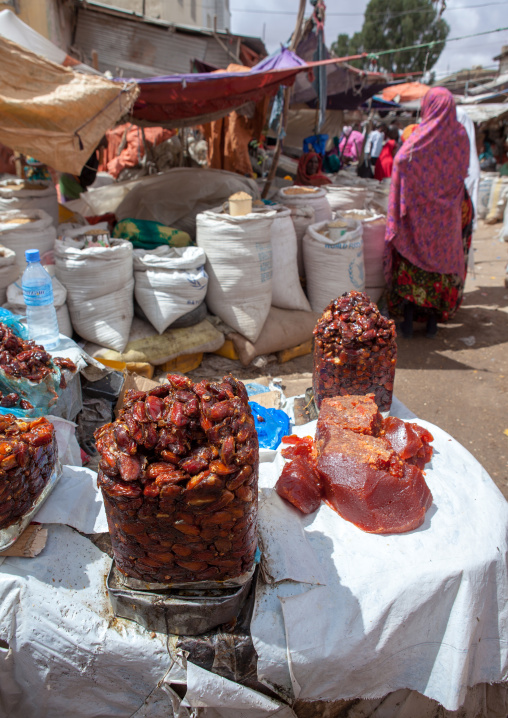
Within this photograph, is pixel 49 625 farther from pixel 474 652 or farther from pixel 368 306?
pixel 368 306

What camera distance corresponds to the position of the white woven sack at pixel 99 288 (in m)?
3.25

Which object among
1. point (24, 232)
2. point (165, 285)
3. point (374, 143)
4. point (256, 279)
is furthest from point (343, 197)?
point (374, 143)

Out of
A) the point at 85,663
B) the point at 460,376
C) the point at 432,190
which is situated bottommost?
the point at 460,376

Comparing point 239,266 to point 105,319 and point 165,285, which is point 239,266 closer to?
point 165,285

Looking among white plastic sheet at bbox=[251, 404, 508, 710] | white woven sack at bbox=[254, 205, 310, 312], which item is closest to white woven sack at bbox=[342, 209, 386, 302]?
white woven sack at bbox=[254, 205, 310, 312]

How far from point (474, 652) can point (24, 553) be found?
1424mm

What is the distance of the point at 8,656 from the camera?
4.18ft

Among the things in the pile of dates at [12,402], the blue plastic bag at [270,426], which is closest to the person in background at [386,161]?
the blue plastic bag at [270,426]

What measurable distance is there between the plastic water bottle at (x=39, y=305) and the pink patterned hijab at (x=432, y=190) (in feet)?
10.9

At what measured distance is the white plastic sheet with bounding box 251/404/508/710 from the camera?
128cm

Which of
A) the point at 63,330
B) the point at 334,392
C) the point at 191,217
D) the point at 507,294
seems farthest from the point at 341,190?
the point at 334,392

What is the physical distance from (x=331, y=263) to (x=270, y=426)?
98.8 inches

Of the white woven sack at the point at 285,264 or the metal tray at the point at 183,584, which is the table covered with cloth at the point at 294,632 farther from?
the white woven sack at the point at 285,264

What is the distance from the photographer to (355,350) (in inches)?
77.0
